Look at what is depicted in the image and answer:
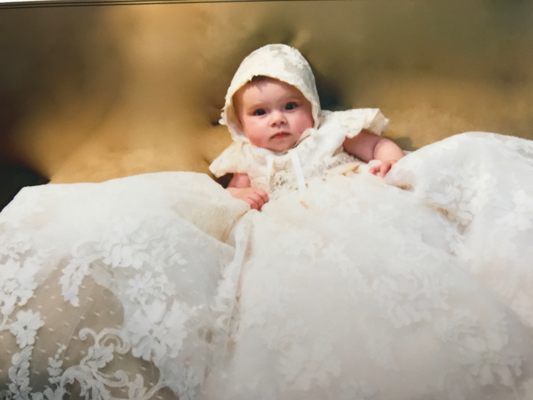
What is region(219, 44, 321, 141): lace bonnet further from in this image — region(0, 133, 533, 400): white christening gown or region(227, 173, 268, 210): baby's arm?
region(0, 133, 533, 400): white christening gown

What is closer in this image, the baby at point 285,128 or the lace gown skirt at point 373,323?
the lace gown skirt at point 373,323

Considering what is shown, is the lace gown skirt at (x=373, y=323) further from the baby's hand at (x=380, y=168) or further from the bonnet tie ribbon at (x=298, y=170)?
the bonnet tie ribbon at (x=298, y=170)

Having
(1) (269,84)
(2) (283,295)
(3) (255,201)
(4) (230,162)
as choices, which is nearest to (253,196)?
(3) (255,201)

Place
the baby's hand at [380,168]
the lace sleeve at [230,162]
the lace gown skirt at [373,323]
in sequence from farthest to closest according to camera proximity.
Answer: the lace sleeve at [230,162] → the baby's hand at [380,168] → the lace gown skirt at [373,323]

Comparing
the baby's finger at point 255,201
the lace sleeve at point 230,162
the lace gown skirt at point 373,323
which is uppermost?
the lace sleeve at point 230,162

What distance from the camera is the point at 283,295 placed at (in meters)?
0.67

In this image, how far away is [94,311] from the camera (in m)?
0.65

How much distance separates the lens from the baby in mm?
1168

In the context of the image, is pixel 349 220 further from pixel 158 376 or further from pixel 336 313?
pixel 158 376

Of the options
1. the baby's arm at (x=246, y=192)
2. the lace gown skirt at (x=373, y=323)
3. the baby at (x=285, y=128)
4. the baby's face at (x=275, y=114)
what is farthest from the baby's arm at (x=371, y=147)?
the lace gown skirt at (x=373, y=323)

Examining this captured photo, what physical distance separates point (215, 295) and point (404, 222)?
289 mm

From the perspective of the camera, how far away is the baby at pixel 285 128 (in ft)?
3.83

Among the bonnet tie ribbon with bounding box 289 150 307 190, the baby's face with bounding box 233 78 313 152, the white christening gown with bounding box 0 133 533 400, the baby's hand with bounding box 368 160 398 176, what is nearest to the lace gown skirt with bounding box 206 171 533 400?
the white christening gown with bounding box 0 133 533 400

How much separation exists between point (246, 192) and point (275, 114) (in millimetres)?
188
